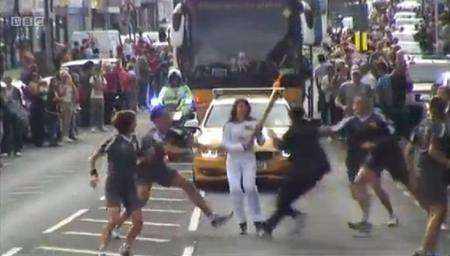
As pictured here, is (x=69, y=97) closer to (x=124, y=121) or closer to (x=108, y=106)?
(x=108, y=106)

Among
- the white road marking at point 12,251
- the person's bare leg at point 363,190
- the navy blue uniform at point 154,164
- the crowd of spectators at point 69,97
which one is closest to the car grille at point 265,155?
the person's bare leg at point 363,190

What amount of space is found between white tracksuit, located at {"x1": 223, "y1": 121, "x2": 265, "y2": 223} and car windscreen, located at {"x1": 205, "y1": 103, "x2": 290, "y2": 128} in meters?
6.08

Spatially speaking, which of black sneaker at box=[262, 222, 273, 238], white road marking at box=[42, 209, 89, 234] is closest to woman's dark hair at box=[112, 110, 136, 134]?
black sneaker at box=[262, 222, 273, 238]

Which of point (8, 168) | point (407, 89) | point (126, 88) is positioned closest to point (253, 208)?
point (8, 168)

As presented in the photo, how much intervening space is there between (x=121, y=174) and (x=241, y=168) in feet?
8.96

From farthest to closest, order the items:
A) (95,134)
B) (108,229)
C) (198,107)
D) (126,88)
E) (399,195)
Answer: (126,88) < (95,134) < (198,107) < (399,195) < (108,229)

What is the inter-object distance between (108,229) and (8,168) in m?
12.6

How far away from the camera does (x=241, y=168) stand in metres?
17.3

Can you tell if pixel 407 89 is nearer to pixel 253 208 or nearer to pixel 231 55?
pixel 231 55

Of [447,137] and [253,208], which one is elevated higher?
[447,137]

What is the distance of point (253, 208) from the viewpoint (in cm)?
1719

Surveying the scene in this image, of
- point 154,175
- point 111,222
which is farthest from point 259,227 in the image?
point 111,222

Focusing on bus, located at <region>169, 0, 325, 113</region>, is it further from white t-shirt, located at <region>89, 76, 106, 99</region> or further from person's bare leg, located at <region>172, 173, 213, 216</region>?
person's bare leg, located at <region>172, 173, 213, 216</region>

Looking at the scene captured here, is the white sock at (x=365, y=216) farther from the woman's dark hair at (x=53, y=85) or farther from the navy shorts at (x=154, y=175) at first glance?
the woman's dark hair at (x=53, y=85)
